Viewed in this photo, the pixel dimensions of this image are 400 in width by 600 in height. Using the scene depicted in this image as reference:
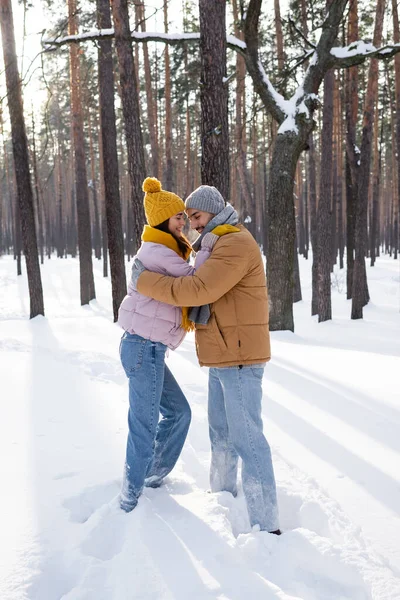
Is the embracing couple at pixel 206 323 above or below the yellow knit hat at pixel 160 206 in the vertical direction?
below

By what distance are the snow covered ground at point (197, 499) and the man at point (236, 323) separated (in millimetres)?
334

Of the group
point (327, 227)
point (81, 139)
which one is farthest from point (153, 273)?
point (81, 139)

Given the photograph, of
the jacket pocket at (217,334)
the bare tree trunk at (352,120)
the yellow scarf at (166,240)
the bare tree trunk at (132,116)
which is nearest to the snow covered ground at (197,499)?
the jacket pocket at (217,334)

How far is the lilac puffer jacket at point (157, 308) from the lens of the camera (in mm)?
2936

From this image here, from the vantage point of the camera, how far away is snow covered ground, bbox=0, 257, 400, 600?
245 centimetres

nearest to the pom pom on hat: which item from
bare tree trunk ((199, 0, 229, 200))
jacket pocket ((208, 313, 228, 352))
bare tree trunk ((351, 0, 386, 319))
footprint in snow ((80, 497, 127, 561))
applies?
jacket pocket ((208, 313, 228, 352))

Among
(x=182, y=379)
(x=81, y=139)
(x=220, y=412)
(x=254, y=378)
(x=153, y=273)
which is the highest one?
(x=81, y=139)

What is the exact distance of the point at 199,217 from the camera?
3.04m

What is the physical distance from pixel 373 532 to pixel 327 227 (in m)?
10.6

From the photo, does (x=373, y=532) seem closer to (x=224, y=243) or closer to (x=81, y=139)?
(x=224, y=243)

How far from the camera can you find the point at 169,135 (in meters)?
20.4

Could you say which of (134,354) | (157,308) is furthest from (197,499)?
(157,308)

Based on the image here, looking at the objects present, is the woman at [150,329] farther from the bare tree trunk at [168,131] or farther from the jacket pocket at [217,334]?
the bare tree trunk at [168,131]

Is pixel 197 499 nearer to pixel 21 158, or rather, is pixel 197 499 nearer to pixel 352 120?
pixel 21 158
